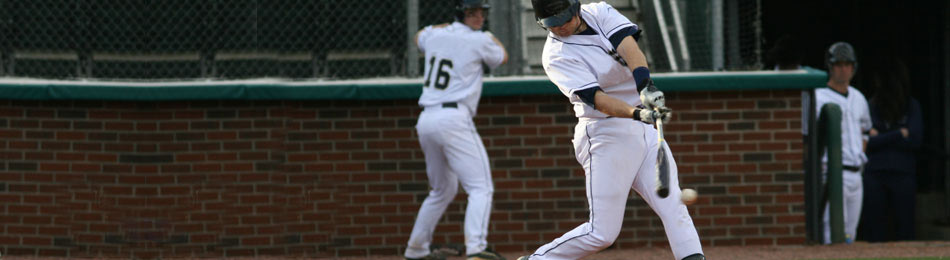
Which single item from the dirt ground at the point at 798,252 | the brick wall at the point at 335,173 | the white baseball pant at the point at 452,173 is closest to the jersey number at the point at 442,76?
the white baseball pant at the point at 452,173

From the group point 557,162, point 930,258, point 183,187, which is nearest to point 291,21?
point 183,187

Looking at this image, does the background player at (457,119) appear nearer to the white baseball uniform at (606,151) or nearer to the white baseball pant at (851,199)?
the white baseball uniform at (606,151)

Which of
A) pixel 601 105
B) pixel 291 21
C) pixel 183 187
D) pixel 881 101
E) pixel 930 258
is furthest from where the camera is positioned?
pixel 881 101

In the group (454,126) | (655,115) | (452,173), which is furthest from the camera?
(452,173)

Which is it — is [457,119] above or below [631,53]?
below

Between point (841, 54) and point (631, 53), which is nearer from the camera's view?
point (631, 53)

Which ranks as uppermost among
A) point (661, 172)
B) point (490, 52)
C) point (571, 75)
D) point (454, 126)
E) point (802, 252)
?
point (490, 52)

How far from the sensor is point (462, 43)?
786cm

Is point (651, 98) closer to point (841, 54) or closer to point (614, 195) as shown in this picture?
point (614, 195)

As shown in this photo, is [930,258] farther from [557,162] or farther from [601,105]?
[601,105]

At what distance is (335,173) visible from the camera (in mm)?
8539

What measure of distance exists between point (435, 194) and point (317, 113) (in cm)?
114

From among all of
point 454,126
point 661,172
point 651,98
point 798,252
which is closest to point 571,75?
point 651,98

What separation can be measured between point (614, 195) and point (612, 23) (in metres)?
0.82
